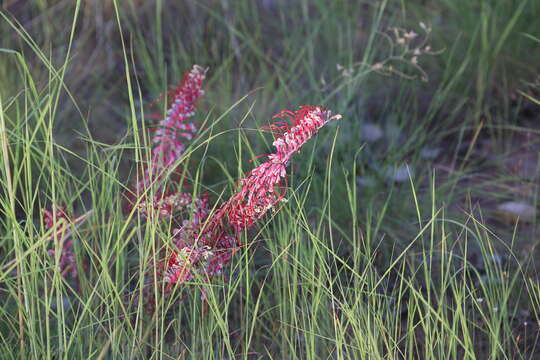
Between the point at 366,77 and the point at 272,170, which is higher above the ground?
the point at 272,170

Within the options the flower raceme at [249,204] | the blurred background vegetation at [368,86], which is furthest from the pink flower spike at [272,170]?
the blurred background vegetation at [368,86]

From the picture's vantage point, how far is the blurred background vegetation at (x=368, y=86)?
195cm

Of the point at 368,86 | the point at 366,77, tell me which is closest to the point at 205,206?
the point at 366,77

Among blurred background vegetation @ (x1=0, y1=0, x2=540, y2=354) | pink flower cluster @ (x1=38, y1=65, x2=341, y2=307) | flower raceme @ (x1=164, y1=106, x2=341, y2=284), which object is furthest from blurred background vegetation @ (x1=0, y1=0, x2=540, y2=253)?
flower raceme @ (x1=164, y1=106, x2=341, y2=284)

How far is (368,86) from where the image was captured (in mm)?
2434

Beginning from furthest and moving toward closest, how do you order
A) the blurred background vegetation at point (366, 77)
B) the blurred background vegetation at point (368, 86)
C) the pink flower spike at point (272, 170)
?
the blurred background vegetation at point (366, 77), the blurred background vegetation at point (368, 86), the pink flower spike at point (272, 170)

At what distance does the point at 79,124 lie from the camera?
2320 mm

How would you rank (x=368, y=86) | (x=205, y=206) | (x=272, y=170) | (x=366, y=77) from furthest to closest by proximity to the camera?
1. (x=368, y=86)
2. (x=366, y=77)
3. (x=205, y=206)
4. (x=272, y=170)

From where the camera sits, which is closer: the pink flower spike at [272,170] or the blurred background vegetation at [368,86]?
the pink flower spike at [272,170]

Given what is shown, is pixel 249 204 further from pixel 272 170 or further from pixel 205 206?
pixel 205 206

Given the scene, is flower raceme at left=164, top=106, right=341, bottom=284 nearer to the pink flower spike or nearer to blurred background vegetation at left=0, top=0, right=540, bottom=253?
the pink flower spike

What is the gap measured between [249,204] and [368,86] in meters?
1.32

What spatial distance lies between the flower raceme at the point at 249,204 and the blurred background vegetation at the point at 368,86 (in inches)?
20.5

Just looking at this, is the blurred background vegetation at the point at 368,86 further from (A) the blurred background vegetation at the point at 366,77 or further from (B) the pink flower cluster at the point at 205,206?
(B) the pink flower cluster at the point at 205,206
